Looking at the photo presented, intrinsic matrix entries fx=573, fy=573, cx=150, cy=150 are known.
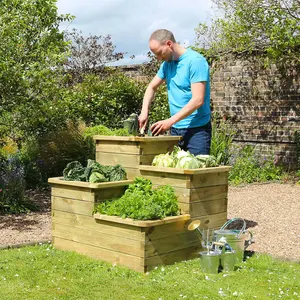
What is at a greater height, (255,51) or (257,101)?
(255,51)

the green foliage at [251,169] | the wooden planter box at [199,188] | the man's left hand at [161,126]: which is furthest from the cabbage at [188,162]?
the green foliage at [251,169]

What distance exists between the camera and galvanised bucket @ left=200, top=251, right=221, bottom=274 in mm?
4715

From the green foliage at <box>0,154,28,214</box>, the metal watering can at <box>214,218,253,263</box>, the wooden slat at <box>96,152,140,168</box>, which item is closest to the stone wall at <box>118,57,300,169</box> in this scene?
the green foliage at <box>0,154,28,214</box>

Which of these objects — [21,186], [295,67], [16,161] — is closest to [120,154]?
[21,186]

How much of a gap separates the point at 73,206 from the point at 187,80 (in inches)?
61.9

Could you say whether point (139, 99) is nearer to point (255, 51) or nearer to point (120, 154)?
point (255, 51)

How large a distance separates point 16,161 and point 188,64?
460 centimetres

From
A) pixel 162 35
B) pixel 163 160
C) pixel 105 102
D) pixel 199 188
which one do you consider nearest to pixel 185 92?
pixel 162 35

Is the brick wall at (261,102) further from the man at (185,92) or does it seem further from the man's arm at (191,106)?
the man's arm at (191,106)

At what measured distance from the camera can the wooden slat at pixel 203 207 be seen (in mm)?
5039

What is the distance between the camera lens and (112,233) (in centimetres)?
497

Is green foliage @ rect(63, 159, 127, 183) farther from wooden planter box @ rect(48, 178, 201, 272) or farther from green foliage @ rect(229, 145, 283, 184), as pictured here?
green foliage @ rect(229, 145, 283, 184)

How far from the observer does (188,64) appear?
5.25m

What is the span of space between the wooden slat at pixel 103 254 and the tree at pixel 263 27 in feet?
17.4
